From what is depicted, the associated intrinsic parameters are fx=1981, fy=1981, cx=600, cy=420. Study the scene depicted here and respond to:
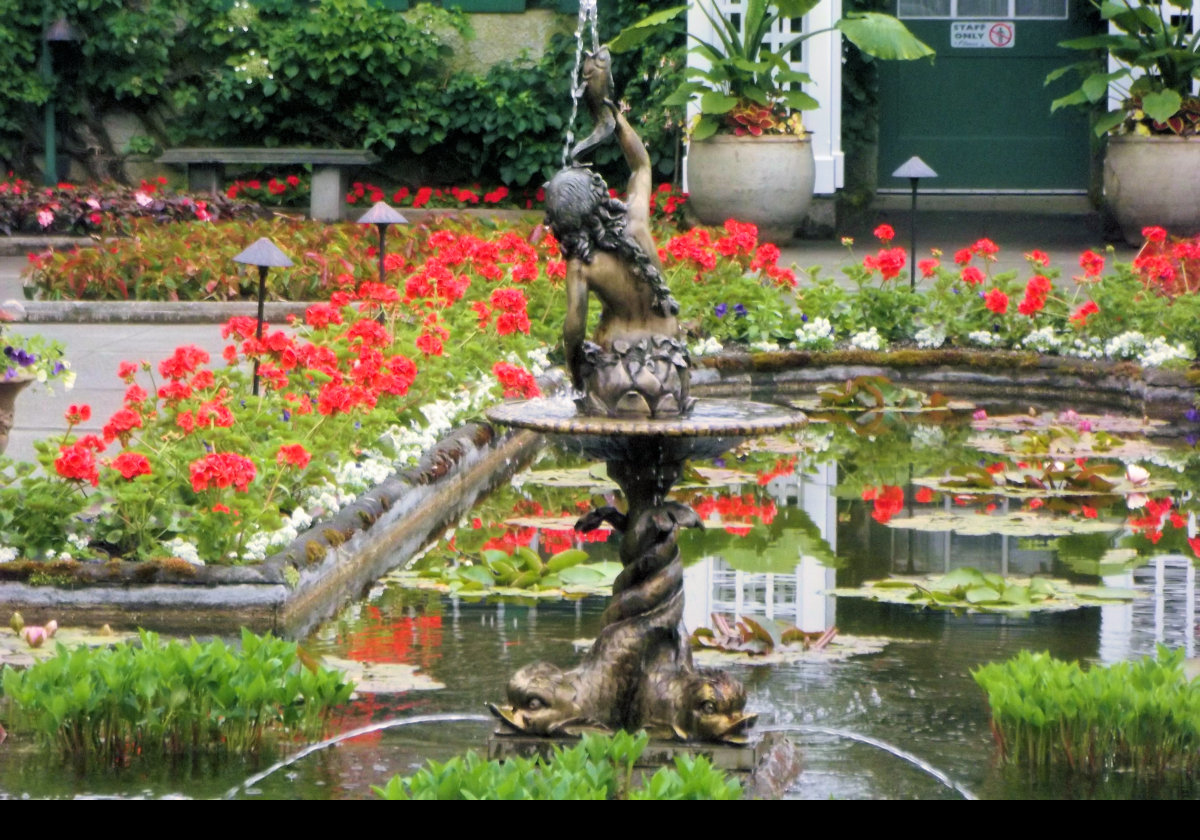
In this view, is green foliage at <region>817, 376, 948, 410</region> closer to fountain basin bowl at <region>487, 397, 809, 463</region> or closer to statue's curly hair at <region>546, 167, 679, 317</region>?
fountain basin bowl at <region>487, 397, 809, 463</region>

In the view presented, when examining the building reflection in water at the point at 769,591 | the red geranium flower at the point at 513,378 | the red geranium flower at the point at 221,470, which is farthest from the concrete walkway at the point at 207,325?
the building reflection in water at the point at 769,591

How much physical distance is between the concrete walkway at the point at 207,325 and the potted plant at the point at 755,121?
527 mm

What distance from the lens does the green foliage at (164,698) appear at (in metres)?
4.57

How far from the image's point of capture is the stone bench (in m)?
17.4

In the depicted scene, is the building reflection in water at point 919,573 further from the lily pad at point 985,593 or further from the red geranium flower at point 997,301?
the red geranium flower at point 997,301

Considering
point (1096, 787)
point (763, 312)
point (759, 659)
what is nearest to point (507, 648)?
point (759, 659)

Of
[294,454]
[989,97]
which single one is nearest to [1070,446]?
[294,454]

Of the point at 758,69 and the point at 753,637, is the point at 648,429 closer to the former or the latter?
the point at 753,637

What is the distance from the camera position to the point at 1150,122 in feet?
51.6

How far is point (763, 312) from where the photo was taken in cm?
1167

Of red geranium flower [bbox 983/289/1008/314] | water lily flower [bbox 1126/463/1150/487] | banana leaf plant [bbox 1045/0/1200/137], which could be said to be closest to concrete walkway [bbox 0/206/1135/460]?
banana leaf plant [bbox 1045/0/1200/137]

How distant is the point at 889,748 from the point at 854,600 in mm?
1709

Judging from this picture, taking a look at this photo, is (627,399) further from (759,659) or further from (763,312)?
(763,312)
